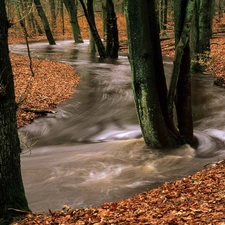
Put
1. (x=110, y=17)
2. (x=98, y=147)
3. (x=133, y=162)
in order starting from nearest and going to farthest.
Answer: (x=133, y=162) → (x=98, y=147) → (x=110, y=17)

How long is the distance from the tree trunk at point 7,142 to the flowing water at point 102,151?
1330 mm

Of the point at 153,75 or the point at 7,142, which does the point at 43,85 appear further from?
the point at 7,142

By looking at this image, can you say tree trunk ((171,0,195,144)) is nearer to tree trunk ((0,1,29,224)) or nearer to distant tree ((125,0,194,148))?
distant tree ((125,0,194,148))

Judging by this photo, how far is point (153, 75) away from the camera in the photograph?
24.5 ft

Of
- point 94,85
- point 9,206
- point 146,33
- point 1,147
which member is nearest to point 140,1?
point 146,33

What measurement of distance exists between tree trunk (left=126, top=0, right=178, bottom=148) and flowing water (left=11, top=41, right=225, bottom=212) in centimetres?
56

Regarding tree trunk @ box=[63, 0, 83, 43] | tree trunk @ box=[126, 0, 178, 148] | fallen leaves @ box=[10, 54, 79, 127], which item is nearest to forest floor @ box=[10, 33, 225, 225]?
tree trunk @ box=[126, 0, 178, 148]

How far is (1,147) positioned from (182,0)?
209 inches

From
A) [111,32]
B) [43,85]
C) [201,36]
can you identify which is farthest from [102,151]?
[111,32]

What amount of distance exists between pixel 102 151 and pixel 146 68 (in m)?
2.68

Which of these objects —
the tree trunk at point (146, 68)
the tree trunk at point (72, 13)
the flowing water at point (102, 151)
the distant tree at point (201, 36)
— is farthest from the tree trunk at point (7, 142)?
the tree trunk at point (72, 13)

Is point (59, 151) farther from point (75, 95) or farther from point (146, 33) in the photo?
point (75, 95)

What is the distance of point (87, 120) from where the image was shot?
11586 millimetres

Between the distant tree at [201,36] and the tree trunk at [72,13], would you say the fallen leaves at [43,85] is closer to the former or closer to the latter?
the distant tree at [201,36]
